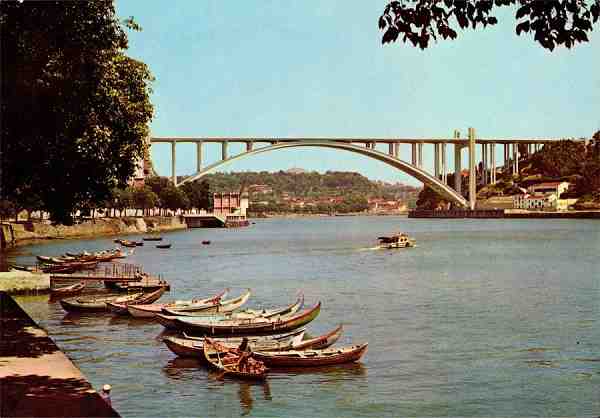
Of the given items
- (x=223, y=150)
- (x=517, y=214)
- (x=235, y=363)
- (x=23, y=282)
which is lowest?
(x=235, y=363)

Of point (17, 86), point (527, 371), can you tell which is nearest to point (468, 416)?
point (527, 371)

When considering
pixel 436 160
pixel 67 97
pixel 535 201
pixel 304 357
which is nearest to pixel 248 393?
pixel 304 357

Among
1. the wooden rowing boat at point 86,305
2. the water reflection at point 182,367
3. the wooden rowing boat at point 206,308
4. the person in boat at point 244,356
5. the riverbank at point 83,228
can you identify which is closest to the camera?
the person in boat at point 244,356

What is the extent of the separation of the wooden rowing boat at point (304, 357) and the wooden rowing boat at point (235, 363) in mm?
399

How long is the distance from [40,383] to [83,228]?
286 ft

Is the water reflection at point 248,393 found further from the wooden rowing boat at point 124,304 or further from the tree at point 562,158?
the tree at point 562,158

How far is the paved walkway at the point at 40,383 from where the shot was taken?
10.3 meters

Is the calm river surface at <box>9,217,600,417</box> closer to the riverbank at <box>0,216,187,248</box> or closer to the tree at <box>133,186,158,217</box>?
the riverbank at <box>0,216,187,248</box>

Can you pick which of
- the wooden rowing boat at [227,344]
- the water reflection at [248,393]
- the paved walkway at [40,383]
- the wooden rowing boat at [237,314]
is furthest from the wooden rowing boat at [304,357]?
the paved walkway at [40,383]

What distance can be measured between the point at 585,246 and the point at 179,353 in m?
60.8

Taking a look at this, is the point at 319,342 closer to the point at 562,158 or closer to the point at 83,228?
the point at 83,228

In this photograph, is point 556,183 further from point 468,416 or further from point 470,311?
point 468,416

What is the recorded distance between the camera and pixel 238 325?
22891 millimetres

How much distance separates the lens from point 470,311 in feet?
102
